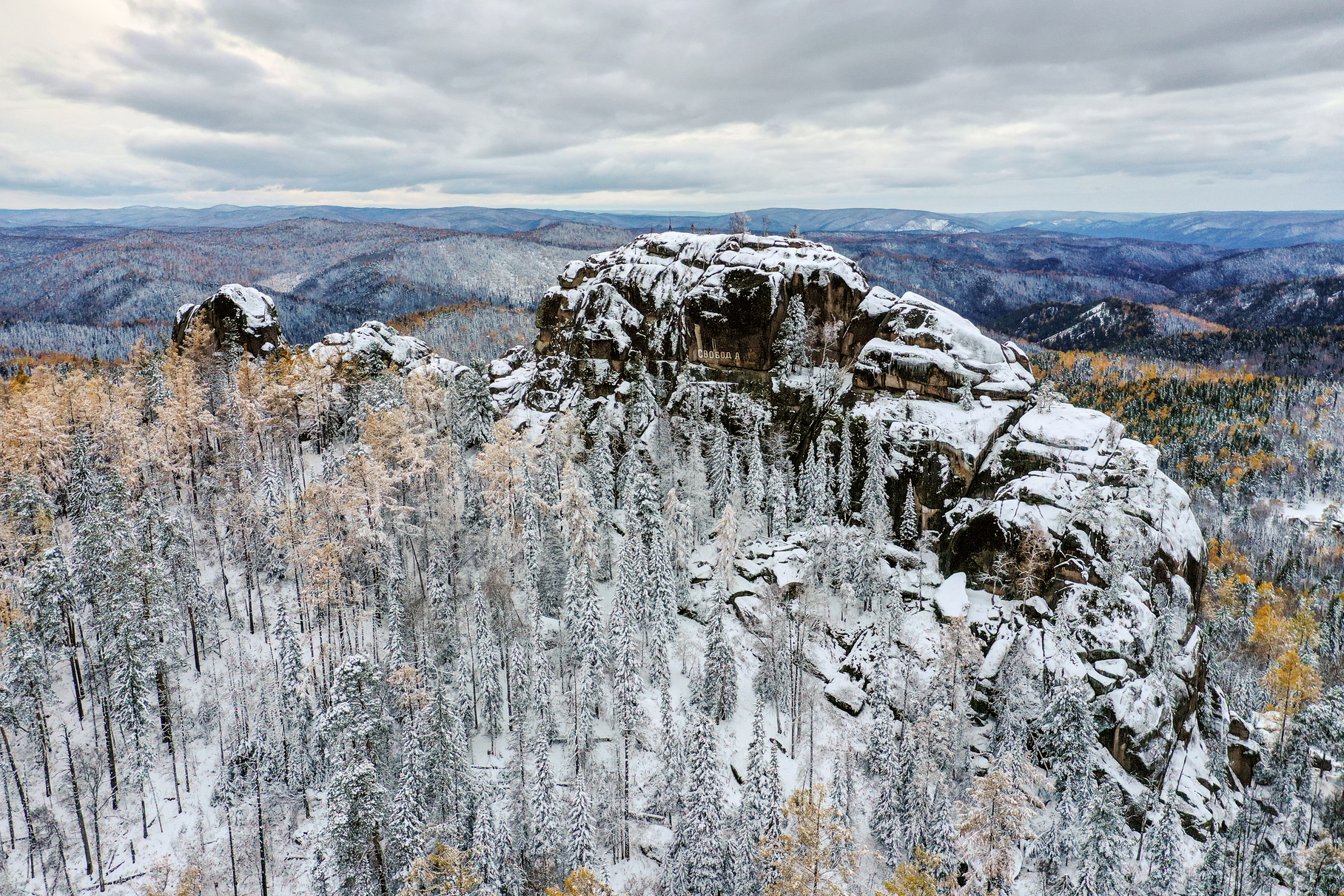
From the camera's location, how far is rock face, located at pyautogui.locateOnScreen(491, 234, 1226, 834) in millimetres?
52000

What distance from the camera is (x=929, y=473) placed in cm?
6581

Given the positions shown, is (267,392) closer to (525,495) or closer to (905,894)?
(525,495)

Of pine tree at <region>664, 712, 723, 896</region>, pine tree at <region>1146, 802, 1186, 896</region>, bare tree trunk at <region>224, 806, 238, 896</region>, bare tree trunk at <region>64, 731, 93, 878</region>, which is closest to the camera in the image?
A: pine tree at <region>664, 712, 723, 896</region>

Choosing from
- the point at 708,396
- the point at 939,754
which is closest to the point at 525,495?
the point at 708,396

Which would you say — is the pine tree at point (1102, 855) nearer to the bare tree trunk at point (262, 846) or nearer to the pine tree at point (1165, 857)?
the pine tree at point (1165, 857)

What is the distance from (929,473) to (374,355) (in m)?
76.1

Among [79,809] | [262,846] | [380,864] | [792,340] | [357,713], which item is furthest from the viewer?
[792,340]

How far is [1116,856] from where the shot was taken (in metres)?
40.8

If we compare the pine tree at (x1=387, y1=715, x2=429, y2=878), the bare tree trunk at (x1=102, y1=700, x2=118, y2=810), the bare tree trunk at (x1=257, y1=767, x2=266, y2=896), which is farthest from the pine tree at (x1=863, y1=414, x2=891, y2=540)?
the bare tree trunk at (x1=102, y1=700, x2=118, y2=810)

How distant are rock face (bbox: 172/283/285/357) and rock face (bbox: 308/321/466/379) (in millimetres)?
6692

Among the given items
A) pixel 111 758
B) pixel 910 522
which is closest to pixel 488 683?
pixel 111 758

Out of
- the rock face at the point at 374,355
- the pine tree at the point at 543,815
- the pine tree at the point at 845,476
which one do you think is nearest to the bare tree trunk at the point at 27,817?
the pine tree at the point at 543,815

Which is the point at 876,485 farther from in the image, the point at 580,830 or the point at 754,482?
the point at 580,830

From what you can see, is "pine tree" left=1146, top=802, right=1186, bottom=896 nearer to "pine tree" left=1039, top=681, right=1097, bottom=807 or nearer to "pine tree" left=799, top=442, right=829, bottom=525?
"pine tree" left=1039, top=681, right=1097, bottom=807
